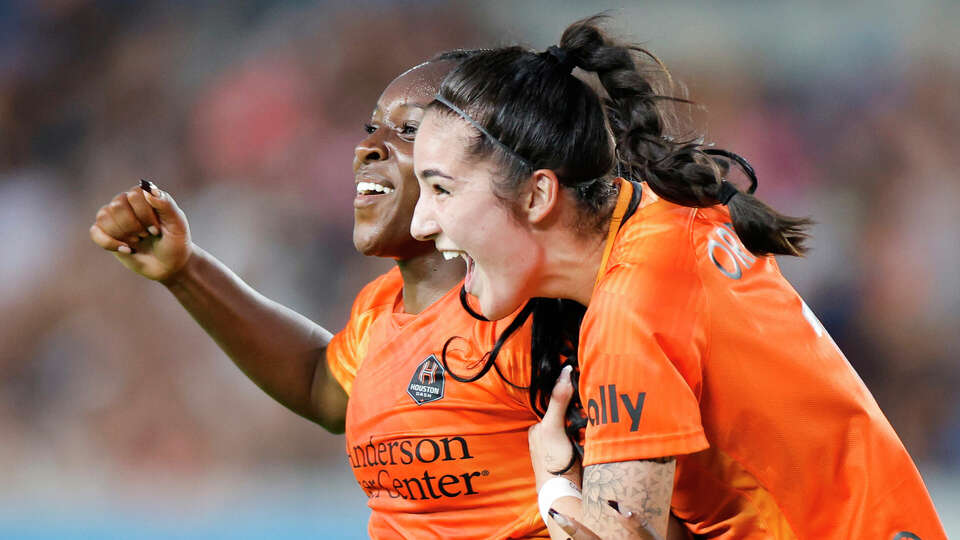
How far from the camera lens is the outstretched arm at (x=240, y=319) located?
2.59 m

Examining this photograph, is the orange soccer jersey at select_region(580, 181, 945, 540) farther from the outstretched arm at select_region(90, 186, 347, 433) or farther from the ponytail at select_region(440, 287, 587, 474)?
the outstretched arm at select_region(90, 186, 347, 433)

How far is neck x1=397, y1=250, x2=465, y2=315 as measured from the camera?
2.49m

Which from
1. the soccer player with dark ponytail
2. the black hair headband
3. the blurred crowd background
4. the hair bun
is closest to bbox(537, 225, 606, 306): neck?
the soccer player with dark ponytail

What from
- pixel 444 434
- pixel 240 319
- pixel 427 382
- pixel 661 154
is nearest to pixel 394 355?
pixel 427 382

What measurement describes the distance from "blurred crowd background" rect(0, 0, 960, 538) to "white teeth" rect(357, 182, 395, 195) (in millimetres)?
2526

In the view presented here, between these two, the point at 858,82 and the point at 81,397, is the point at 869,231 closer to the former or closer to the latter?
the point at 858,82

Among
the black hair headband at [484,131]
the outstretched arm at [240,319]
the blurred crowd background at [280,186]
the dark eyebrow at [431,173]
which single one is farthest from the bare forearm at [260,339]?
the blurred crowd background at [280,186]

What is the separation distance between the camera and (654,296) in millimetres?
1646

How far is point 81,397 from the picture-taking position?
5.20 meters

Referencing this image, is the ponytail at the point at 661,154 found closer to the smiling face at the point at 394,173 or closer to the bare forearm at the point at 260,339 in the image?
the smiling face at the point at 394,173

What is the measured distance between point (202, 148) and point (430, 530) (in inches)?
150

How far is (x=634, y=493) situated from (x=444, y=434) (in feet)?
2.29

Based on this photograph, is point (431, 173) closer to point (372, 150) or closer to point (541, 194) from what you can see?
point (541, 194)

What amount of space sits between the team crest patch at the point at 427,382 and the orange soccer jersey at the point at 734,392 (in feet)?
2.01
